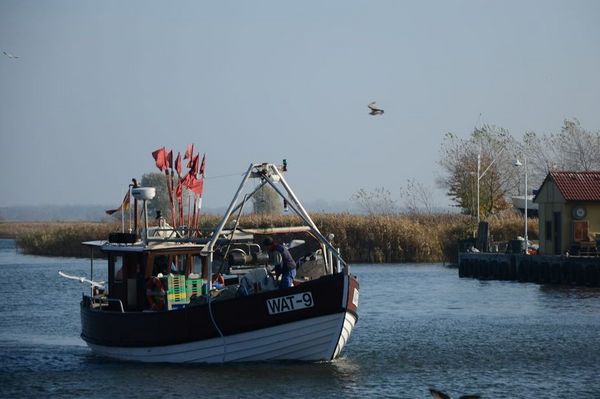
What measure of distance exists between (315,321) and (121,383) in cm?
441

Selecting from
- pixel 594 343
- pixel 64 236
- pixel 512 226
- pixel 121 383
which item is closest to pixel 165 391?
pixel 121 383

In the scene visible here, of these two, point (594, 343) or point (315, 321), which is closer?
point (315, 321)

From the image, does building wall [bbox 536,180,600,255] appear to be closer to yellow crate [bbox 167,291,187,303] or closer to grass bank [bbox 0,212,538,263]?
grass bank [bbox 0,212,538,263]

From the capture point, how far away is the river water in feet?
85.8

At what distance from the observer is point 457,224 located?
78.0 meters

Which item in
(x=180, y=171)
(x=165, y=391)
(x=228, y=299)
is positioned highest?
(x=180, y=171)

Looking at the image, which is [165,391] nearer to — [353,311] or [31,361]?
[353,311]

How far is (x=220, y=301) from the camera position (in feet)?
88.4

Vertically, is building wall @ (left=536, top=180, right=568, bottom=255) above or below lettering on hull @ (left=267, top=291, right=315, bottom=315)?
above

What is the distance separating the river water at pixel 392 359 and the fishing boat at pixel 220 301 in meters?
0.44

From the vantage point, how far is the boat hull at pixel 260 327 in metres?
26.4

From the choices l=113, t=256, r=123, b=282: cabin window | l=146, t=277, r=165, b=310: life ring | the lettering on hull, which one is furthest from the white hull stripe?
l=113, t=256, r=123, b=282: cabin window

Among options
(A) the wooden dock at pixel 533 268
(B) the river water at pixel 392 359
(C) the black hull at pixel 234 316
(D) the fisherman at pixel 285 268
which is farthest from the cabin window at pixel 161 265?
(A) the wooden dock at pixel 533 268

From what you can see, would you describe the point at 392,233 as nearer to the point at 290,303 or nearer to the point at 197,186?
the point at 197,186
